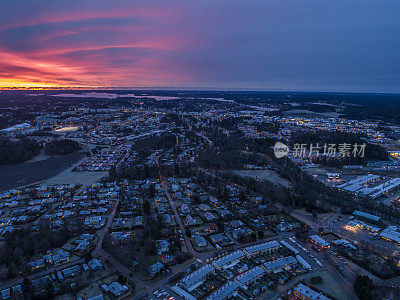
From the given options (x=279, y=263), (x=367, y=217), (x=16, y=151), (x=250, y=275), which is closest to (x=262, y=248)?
(x=279, y=263)

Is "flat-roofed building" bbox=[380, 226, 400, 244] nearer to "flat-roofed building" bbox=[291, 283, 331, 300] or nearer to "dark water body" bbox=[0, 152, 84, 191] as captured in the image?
"flat-roofed building" bbox=[291, 283, 331, 300]

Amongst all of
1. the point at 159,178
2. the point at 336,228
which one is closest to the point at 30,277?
the point at 159,178

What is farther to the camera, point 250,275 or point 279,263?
point 279,263

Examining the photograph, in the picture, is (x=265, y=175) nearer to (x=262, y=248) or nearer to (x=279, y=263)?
(x=262, y=248)

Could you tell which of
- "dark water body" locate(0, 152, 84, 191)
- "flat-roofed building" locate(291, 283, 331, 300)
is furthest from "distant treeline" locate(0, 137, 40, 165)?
"flat-roofed building" locate(291, 283, 331, 300)

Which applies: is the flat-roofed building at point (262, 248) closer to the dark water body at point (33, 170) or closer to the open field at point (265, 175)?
the open field at point (265, 175)

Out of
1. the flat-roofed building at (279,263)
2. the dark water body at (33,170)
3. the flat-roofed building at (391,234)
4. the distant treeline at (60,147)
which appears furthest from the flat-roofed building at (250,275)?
the distant treeline at (60,147)
